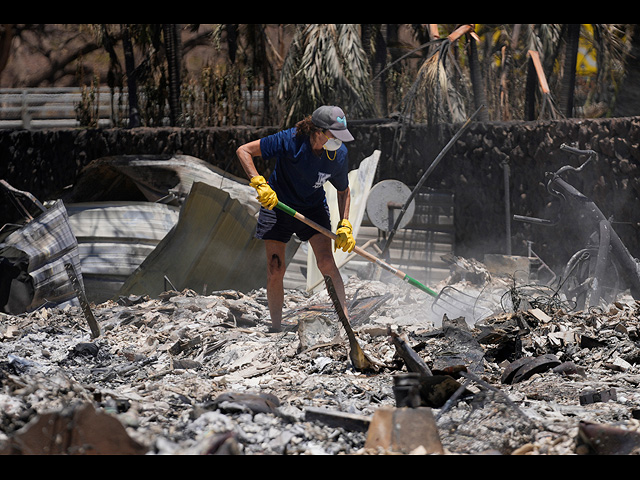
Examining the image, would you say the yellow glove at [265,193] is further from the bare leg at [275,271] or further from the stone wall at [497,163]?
the stone wall at [497,163]

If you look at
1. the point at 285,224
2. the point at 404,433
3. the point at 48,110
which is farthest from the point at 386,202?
the point at 48,110

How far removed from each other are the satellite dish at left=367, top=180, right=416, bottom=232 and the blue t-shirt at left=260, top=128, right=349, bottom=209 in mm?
2614

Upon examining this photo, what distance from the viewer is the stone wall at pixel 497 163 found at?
26.6ft

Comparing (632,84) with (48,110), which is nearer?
(632,84)

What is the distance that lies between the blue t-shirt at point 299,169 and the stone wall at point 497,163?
3.24 metres

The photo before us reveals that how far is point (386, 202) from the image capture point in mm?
8156

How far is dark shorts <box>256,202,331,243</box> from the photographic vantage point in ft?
18.0

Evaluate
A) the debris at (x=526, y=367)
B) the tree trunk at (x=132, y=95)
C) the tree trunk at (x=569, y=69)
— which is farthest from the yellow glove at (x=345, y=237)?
the tree trunk at (x=132, y=95)

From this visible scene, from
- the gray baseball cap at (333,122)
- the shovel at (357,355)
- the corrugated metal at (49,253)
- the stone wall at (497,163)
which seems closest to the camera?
the shovel at (357,355)

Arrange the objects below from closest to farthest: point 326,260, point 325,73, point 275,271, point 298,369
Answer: point 298,369 < point 326,260 < point 275,271 < point 325,73

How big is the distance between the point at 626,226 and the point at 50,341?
6.50 metres

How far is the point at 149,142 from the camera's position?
32.0 feet

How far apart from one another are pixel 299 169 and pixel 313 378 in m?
1.76

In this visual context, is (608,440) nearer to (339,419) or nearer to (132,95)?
(339,419)
